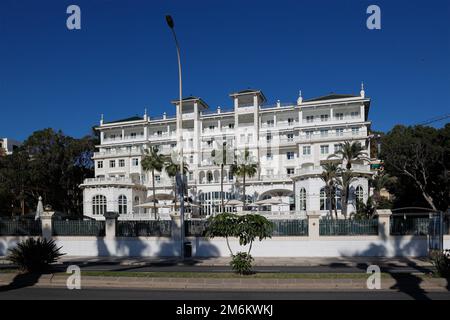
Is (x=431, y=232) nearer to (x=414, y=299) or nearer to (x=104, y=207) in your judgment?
(x=414, y=299)

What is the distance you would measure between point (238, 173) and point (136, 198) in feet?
51.1

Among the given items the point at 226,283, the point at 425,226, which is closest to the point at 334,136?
the point at 425,226

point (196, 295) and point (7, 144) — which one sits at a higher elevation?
point (7, 144)

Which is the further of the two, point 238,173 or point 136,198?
point 136,198

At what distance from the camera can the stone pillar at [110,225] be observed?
24219 millimetres

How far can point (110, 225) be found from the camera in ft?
79.7

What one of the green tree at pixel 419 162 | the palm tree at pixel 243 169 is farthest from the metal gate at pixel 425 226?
the palm tree at pixel 243 169

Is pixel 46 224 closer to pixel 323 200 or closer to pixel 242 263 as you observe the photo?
pixel 242 263

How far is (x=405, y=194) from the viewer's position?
45188 mm

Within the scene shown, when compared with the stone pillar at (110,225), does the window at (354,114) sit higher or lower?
higher

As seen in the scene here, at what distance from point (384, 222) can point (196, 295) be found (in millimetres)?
15403

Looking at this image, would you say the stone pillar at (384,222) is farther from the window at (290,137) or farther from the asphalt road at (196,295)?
the window at (290,137)

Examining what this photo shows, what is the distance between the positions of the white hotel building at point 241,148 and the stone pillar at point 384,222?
18041 mm
